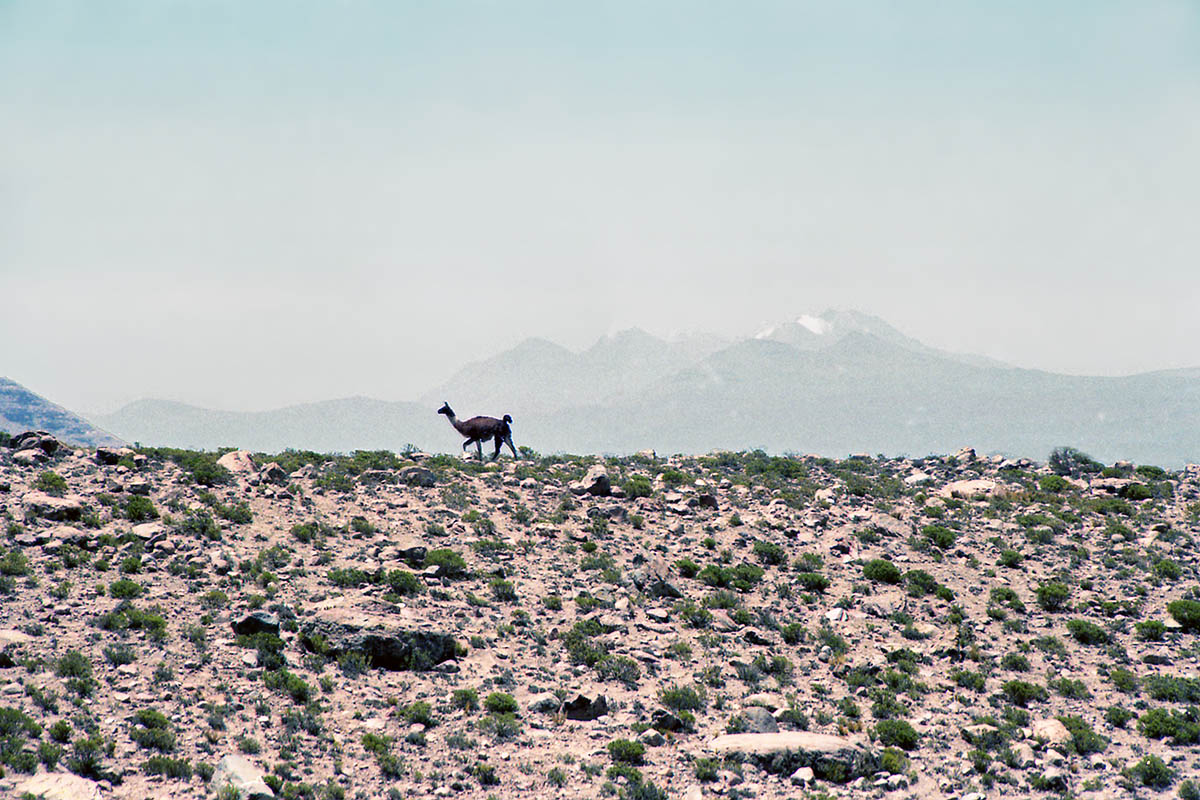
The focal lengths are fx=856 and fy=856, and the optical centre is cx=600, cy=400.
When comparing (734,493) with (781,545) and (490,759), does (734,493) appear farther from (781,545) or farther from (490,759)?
(490,759)

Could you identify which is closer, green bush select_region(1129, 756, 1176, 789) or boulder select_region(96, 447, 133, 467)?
green bush select_region(1129, 756, 1176, 789)

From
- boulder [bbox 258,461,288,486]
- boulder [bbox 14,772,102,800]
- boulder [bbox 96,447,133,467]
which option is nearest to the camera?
A: boulder [bbox 14,772,102,800]

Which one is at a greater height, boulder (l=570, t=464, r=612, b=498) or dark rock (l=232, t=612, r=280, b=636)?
boulder (l=570, t=464, r=612, b=498)

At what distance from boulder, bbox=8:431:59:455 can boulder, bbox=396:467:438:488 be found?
1238cm

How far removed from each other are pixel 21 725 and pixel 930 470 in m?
39.6

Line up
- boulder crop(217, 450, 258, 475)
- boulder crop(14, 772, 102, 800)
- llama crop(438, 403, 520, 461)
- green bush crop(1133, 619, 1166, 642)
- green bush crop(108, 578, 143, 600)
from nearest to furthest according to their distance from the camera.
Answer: boulder crop(14, 772, 102, 800) < green bush crop(108, 578, 143, 600) < green bush crop(1133, 619, 1166, 642) < boulder crop(217, 450, 258, 475) < llama crop(438, 403, 520, 461)

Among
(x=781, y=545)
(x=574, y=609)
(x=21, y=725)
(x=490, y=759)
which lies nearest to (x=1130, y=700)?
(x=781, y=545)

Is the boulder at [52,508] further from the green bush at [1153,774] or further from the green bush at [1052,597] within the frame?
the green bush at [1052,597]

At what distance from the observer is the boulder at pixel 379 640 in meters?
20.8

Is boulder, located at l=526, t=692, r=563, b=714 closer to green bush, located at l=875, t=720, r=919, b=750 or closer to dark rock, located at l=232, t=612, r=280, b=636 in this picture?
dark rock, located at l=232, t=612, r=280, b=636

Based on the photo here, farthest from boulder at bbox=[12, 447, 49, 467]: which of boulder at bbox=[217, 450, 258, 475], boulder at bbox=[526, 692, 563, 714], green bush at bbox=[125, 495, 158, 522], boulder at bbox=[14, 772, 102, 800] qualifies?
boulder at bbox=[526, 692, 563, 714]

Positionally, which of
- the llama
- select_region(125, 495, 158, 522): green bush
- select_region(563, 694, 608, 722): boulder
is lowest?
select_region(563, 694, 608, 722): boulder

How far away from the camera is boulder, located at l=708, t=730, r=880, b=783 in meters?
18.0

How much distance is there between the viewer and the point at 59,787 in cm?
1485
